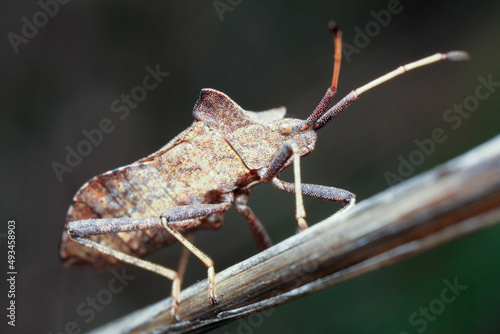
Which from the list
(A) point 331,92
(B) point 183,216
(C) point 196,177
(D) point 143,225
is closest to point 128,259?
(D) point 143,225

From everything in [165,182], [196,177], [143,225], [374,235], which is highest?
[165,182]

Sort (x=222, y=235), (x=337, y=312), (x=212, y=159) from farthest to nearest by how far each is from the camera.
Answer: (x=222, y=235), (x=337, y=312), (x=212, y=159)

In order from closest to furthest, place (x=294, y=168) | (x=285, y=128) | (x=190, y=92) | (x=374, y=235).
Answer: (x=374, y=235), (x=294, y=168), (x=285, y=128), (x=190, y=92)

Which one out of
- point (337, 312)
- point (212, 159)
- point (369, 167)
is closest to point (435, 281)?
point (337, 312)

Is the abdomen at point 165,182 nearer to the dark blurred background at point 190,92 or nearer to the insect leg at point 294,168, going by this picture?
the insect leg at point 294,168

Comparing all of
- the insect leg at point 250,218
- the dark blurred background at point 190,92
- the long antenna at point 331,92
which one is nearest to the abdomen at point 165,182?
the insect leg at point 250,218

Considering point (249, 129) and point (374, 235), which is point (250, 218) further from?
point (374, 235)

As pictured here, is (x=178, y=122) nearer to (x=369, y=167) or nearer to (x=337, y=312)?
(x=369, y=167)
